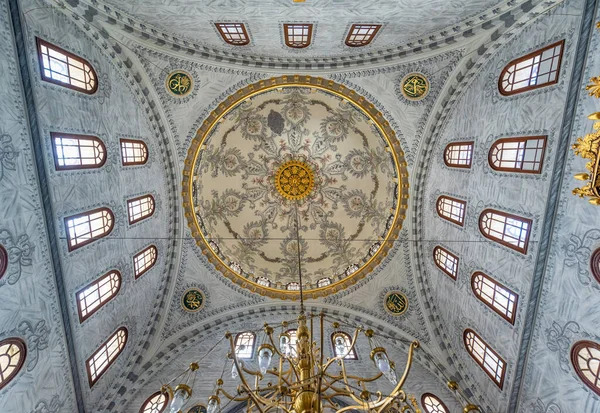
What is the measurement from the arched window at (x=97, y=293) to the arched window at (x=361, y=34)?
11.3 m

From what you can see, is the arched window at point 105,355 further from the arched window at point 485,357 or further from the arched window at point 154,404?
the arched window at point 485,357

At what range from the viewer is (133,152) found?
12.0m

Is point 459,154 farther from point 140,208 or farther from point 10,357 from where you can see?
point 10,357

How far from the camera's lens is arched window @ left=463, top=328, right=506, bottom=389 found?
1009 centimetres

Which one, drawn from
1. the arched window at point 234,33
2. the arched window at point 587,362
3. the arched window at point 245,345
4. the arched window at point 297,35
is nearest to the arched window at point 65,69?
the arched window at point 234,33

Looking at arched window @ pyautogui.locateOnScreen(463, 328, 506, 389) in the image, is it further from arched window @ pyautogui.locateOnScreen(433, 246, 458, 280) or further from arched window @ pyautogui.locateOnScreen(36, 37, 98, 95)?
arched window @ pyautogui.locateOnScreen(36, 37, 98, 95)

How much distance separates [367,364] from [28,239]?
1243 cm

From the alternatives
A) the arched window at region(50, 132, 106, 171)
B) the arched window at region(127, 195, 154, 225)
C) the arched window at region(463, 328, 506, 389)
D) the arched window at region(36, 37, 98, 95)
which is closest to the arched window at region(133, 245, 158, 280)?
the arched window at region(127, 195, 154, 225)

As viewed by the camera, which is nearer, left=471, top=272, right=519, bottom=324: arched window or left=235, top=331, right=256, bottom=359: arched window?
left=471, top=272, right=519, bottom=324: arched window

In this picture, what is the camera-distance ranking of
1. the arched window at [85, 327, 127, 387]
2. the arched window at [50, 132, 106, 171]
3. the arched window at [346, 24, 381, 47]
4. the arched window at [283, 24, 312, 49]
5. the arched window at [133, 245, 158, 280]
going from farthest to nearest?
the arched window at [133, 245, 158, 280], the arched window at [283, 24, 312, 49], the arched window at [346, 24, 381, 47], the arched window at [85, 327, 127, 387], the arched window at [50, 132, 106, 171]

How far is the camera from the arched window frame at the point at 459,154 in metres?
11.2

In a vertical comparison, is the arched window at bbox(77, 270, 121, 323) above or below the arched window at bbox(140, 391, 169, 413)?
above

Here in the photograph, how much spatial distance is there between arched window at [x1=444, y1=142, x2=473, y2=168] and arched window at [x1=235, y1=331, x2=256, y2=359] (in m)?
11.1

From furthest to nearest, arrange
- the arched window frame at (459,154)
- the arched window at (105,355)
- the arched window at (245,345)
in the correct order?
the arched window at (245,345), the arched window frame at (459,154), the arched window at (105,355)
